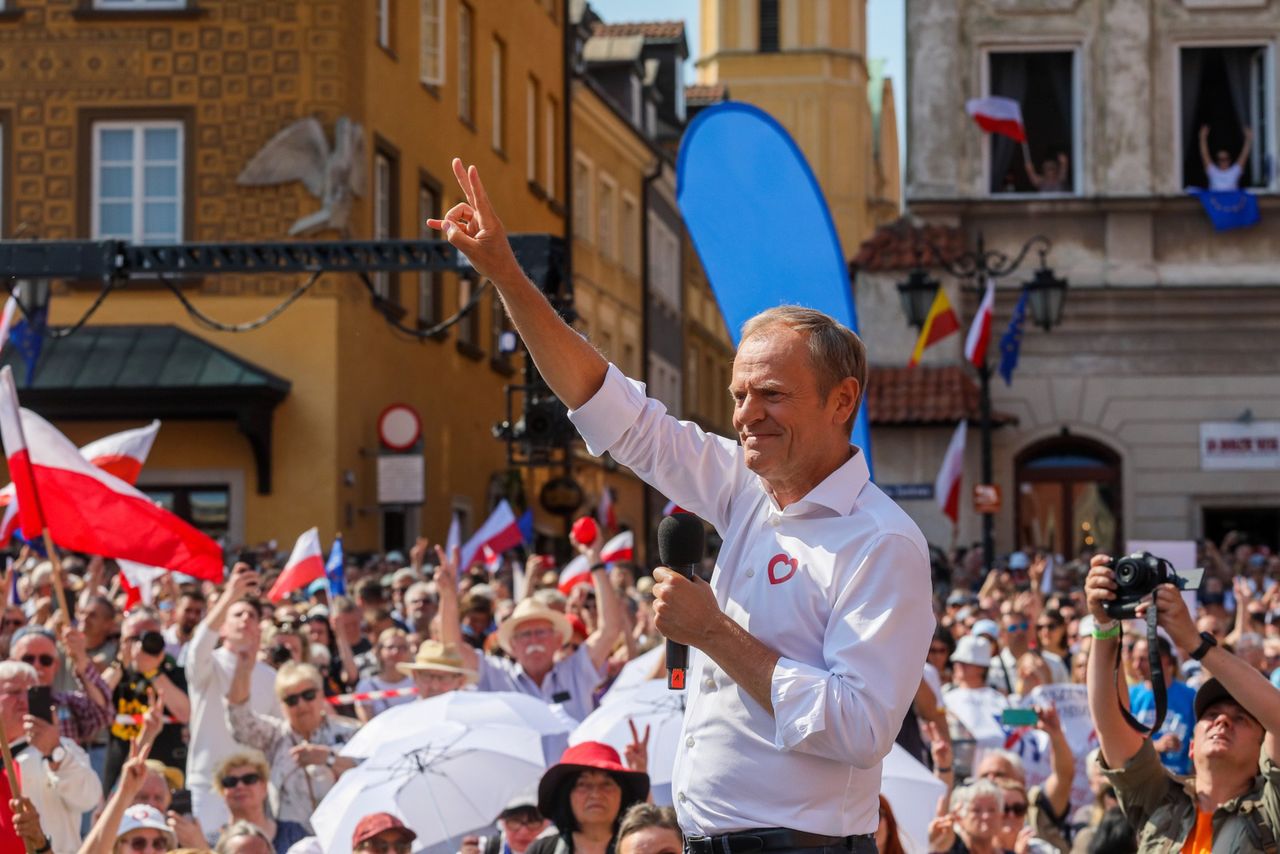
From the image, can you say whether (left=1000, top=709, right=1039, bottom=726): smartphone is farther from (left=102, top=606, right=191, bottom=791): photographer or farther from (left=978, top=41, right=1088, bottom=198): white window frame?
(left=978, top=41, right=1088, bottom=198): white window frame

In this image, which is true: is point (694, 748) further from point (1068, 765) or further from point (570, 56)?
point (570, 56)

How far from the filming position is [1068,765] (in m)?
9.98

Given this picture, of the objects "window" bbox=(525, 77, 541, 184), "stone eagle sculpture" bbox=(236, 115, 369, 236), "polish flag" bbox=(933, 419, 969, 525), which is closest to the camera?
"polish flag" bbox=(933, 419, 969, 525)

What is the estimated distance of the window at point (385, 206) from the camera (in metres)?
29.5

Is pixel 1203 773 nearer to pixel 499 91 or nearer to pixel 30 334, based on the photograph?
pixel 30 334

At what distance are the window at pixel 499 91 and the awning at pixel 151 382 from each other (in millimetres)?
9690

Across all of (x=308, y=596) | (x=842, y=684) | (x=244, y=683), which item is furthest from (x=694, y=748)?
(x=308, y=596)

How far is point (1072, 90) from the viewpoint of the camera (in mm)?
31141

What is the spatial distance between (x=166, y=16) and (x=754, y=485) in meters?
24.2

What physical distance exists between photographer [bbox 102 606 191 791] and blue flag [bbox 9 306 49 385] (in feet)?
33.4

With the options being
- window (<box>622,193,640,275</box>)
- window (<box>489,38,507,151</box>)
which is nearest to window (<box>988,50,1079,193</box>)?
window (<box>489,38,507,151</box>)

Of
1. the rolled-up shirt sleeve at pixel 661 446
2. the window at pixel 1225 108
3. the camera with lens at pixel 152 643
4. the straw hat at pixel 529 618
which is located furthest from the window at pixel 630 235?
the rolled-up shirt sleeve at pixel 661 446

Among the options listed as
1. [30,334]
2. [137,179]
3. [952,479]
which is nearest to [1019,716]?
[30,334]

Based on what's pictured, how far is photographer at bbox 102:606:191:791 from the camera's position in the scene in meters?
11.2
